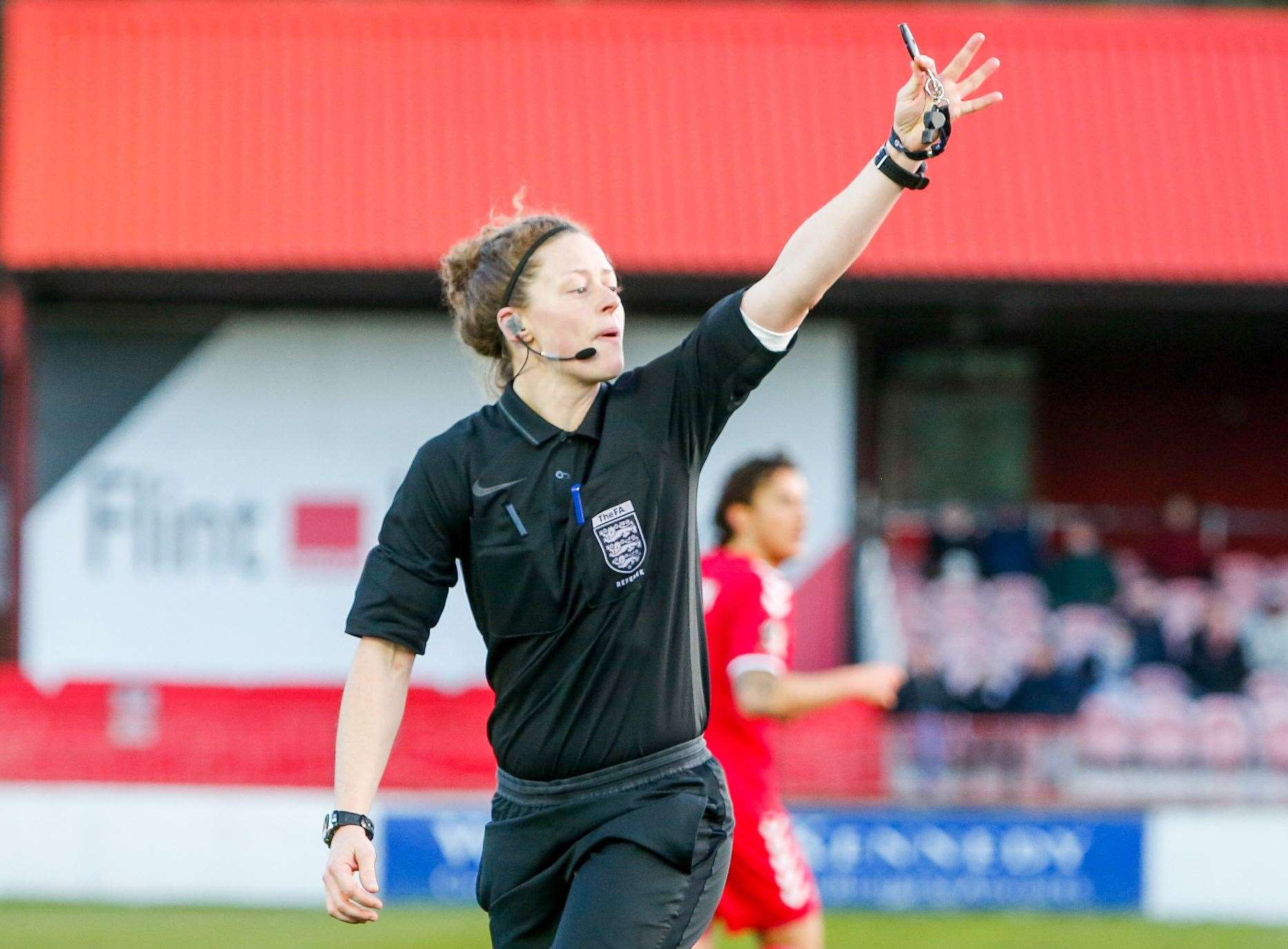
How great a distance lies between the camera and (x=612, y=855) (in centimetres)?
309

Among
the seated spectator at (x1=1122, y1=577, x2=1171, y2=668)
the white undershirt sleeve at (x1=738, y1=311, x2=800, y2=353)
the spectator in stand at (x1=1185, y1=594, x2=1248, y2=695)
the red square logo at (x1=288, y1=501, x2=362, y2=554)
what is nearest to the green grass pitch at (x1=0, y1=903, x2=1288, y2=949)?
the spectator in stand at (x1=1185, y1=594, x2=1248, y2=695)

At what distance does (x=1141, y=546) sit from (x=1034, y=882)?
15.0ft

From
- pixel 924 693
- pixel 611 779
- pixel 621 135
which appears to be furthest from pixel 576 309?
pixel 621 135

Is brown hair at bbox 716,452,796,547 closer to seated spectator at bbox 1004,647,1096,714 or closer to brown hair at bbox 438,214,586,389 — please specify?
brown hair at bbox 438,214,586,389

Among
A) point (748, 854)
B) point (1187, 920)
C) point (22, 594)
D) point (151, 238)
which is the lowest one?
point (1187, 920)

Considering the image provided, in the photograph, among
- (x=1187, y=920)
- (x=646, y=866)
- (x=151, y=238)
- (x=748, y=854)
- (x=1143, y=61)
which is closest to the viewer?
(x=646, y=866)

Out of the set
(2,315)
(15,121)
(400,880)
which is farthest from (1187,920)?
(2,315)

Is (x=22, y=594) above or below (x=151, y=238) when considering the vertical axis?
below

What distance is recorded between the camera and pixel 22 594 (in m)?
12.5

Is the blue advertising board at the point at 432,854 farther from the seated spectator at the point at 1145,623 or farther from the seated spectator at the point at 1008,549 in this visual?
the seated spectator at the point at 1145,623

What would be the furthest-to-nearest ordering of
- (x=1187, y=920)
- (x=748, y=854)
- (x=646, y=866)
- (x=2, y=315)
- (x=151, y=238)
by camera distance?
(x=2, y=315), (x=151, y=238), (x=1187, y=920), (x=748, y=854), (x=646, y=866)

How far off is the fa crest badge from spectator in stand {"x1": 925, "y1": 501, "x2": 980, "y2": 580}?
9.37m

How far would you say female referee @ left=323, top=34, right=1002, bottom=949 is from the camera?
122 inches

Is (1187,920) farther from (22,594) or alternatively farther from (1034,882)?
(22,594)
